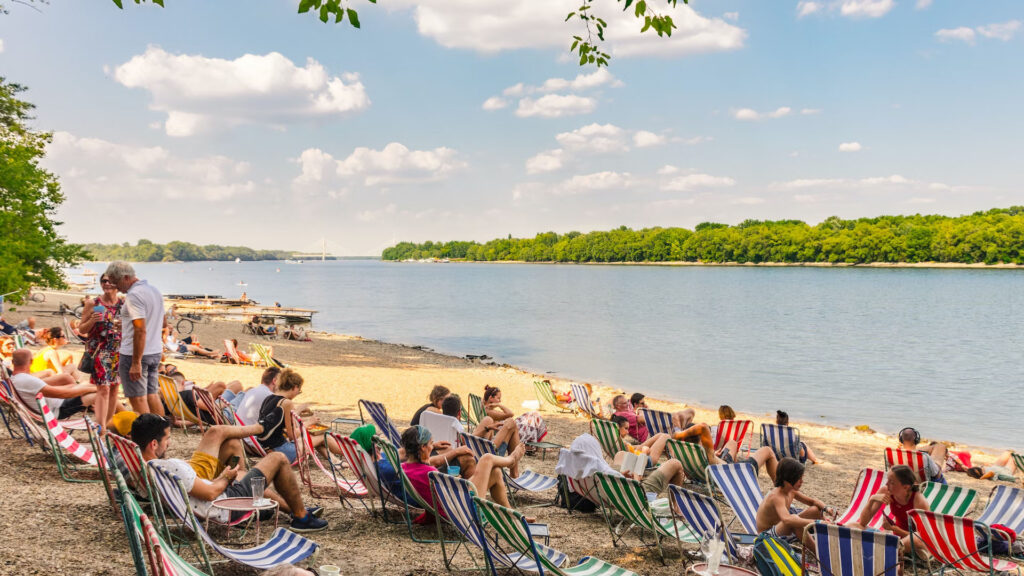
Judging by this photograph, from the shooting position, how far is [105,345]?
6734 millimetres

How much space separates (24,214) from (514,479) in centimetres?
2188

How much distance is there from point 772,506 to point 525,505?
229 cm

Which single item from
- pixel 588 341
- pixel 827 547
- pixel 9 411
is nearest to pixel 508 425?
pixel 827 547

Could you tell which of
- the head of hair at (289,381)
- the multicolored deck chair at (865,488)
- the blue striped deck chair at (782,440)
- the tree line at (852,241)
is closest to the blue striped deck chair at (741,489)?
the multicolored deck chair at (865,488)

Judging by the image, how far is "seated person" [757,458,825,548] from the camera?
4.93m

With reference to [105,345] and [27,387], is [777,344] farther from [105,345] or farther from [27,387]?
[27,387]

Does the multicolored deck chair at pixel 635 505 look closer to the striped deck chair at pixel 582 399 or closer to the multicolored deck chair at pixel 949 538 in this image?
the multicolored deck chair at pixel 949 538

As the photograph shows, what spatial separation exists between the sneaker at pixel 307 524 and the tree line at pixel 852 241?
138 meters

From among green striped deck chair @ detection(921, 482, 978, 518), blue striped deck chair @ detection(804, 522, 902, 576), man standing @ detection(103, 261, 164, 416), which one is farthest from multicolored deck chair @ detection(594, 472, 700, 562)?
man standing @ detection(103, 261, 164, 416)

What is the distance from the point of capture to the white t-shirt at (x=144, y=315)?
6320 mm

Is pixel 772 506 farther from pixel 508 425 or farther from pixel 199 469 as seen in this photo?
pixel 199 469

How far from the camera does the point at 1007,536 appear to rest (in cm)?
529

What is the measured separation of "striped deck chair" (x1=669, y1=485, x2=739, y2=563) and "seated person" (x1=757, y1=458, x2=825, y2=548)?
391mm

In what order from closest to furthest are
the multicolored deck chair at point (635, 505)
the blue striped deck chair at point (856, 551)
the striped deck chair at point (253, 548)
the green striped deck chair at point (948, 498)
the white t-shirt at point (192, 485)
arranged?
the blue striped deck chair at point (856, 551), the striped deck chair at point (253, 548), the white t-shirt at point (192, 485), the multicolored deck chair at point (635, 505), the green striped deck chair at point (948, 498)
